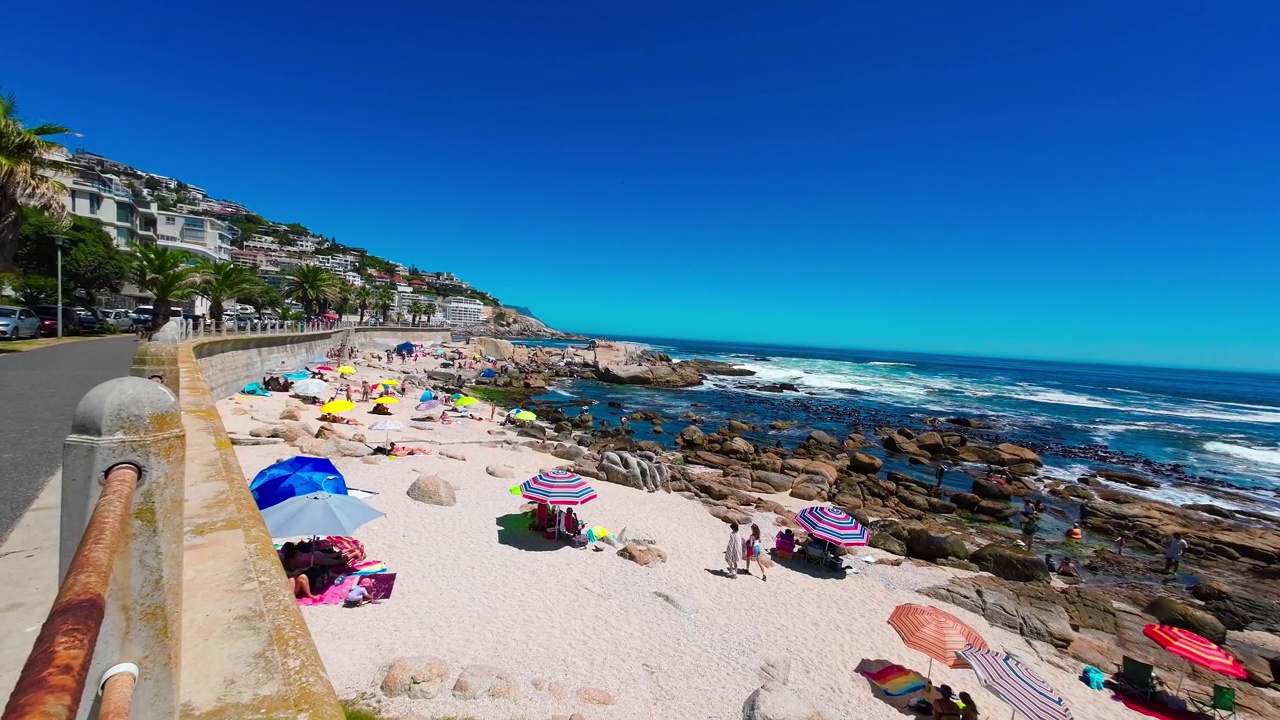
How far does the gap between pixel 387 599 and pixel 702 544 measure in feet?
26.2

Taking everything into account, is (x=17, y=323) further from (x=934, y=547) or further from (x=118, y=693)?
(x=934, y=547)

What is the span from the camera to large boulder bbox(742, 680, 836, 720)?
7387 mm

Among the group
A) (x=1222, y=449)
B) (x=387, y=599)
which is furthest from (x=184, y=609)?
(x=1222, y=449)

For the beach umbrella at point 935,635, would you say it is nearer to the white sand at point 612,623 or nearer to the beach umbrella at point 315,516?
the white sand at point 612,623

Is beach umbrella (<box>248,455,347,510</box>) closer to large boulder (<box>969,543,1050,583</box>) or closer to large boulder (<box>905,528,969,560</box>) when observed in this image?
large boulder (<box>905,528,969,560</box>)

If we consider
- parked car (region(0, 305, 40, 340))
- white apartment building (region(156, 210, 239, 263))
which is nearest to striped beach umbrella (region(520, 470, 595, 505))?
parked car (region(0, 305, 40, 340))

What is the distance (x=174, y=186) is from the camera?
156m

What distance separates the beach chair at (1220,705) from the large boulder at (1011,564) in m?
5.02

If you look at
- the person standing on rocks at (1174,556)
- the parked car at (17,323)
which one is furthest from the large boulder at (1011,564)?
the parked car at (17,323)

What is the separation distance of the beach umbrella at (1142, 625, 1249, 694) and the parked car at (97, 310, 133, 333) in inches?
1820

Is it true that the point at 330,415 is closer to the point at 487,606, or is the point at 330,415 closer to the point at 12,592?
the point at 487,606

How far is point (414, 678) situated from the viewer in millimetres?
7355

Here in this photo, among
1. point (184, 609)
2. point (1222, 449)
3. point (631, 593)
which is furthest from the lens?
point (1222, 449)

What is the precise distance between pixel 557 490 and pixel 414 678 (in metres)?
5.84
